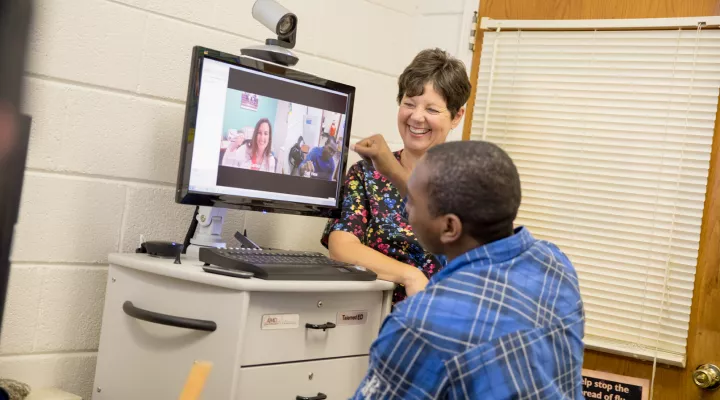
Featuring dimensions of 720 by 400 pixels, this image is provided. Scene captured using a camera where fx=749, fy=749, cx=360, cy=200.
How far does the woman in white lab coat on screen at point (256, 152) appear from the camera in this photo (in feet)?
5.85

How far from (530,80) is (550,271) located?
1.64 m

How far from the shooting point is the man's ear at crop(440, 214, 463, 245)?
1081mm

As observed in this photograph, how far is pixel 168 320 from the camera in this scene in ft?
5.06

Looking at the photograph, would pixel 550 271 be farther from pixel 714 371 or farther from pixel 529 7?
A: pixel 529 7

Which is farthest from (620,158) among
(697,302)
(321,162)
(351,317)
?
(351,317)

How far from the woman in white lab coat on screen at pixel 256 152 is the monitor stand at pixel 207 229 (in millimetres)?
150

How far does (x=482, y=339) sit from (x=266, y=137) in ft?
3.38

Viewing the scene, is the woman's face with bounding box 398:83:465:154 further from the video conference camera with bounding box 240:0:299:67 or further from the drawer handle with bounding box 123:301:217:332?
the drawer handle with bounding box 123:301:217:332

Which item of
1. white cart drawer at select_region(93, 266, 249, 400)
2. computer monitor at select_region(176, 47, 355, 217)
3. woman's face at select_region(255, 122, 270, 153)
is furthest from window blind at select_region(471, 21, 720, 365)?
white cart drawer at select_region(93, 266, 249, 400)

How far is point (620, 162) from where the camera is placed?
2410 mm

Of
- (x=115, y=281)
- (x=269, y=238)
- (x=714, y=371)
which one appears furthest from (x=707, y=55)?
(x=115, y=281)

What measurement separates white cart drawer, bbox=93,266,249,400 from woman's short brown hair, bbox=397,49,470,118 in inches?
33.9

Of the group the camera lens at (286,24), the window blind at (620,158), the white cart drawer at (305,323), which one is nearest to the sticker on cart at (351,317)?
the white cart drawer at (305,323)

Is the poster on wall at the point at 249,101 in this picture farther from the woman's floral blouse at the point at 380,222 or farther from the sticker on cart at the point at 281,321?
the sticker on cart at the point at 281,321
